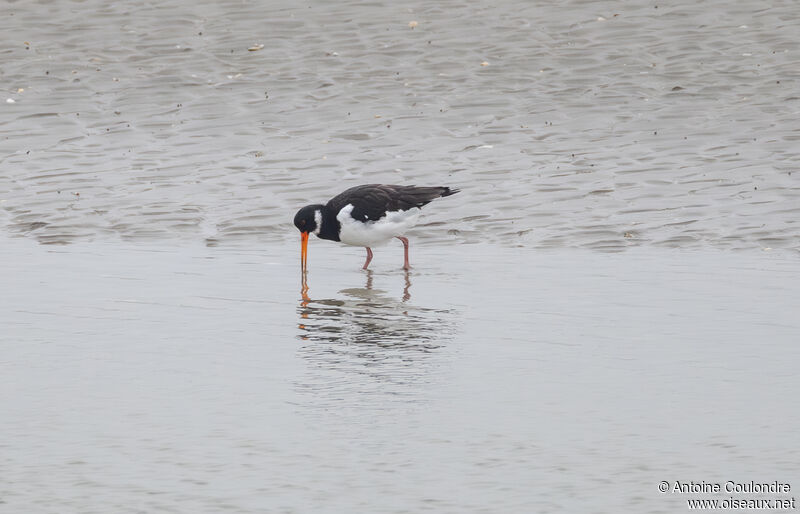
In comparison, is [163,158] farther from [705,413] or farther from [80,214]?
[705,413]

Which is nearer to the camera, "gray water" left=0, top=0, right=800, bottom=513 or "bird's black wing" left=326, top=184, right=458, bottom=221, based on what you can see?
"gray water" left=0, top=0, right=800, bottom=513

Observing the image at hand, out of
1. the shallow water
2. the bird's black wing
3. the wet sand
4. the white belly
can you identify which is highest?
the wet sand

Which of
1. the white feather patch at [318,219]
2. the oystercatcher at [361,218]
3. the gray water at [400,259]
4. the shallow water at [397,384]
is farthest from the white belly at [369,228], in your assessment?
the shallow water at [397,384]

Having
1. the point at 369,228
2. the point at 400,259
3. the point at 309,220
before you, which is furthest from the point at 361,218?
the point at 400,259

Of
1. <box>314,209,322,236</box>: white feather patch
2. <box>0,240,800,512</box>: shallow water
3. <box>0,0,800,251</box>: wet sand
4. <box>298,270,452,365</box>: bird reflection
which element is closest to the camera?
<box>0,240,800,512</box>: shallow water

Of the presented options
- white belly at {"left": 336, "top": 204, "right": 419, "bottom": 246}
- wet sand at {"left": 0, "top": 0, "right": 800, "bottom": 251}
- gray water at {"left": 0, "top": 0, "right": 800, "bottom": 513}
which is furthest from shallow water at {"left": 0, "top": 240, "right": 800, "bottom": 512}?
wet sand at {"left": 0, "top": 0, "right": 800, "bottom": 251}

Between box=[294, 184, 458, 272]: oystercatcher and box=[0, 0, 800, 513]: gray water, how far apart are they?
323mm

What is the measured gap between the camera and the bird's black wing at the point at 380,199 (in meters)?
13.0

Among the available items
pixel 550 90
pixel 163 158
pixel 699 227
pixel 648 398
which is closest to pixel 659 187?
pixel 699 227

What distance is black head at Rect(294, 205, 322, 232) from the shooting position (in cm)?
1296

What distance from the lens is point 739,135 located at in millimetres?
17516

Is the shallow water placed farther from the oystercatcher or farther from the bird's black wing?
the bird's black wing

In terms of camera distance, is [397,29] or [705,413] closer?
[705,413]

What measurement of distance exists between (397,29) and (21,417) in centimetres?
1638
